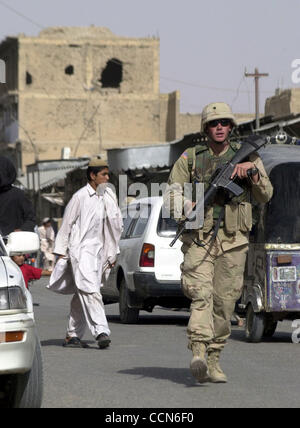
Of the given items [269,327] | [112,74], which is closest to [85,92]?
[112,74]

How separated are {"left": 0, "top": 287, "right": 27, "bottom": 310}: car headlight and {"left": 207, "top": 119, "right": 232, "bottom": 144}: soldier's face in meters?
2.50

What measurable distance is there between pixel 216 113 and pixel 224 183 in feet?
1.68

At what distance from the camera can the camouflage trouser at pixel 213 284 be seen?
8695 mm

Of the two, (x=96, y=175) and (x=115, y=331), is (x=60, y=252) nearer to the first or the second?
(x=96, y=175)

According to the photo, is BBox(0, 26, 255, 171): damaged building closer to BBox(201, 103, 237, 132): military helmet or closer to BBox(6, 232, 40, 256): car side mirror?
BBox(201, 103, 237, 132): military helmet

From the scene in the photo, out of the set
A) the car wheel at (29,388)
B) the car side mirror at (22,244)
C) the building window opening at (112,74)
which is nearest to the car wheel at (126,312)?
the car side mirror at (22,244)

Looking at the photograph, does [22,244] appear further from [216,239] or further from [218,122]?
[218,122]

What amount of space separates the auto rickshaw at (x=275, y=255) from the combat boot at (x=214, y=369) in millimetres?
3532

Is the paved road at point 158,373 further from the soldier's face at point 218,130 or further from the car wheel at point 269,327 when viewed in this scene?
the soldier's face at point 218,130

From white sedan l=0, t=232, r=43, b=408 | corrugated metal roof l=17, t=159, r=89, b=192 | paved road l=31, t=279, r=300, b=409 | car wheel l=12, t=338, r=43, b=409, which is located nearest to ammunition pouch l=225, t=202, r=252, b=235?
paved road l=31, t=279, r=300, b=409

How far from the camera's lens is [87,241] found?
1209cm

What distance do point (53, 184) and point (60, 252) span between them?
50279 mm

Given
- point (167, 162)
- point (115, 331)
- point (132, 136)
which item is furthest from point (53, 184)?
point (115, 331)

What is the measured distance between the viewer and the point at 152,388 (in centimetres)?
857
